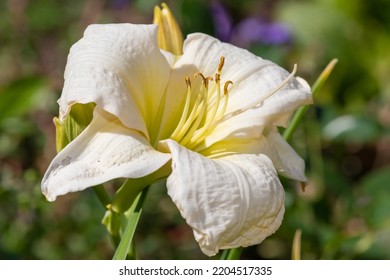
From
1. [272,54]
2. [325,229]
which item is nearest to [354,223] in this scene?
[325,229]

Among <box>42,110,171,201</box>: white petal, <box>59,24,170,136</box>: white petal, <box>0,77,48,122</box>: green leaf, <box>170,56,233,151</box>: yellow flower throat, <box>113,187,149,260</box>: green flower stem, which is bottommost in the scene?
<box>0,77,48,122</box>: green leaf

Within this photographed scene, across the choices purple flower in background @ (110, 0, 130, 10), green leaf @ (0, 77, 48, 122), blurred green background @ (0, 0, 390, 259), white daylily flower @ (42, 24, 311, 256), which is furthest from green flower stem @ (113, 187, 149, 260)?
purple flower in background @ (110, 0, 130, 10)

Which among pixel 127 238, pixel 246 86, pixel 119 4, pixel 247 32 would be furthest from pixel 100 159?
pixel 119 4

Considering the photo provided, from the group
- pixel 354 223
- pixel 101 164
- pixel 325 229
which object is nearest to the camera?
pixel 101 164

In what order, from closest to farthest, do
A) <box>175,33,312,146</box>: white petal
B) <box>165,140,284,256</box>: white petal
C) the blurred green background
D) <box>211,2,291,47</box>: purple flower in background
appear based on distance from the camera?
<box>165,140,284,256</box>: white petal
<box>175,33,312,146</box>: white petal
the blurred green background
<box>211,2,291,47</box>: purple flower in background

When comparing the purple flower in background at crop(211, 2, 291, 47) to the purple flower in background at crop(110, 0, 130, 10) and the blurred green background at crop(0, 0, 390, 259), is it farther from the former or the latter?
the purple flower in background at crop(110, 0, 130, 10)

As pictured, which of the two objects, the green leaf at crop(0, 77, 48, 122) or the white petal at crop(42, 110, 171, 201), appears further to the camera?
the green leaf at crop(0, 77, 48, 122)
